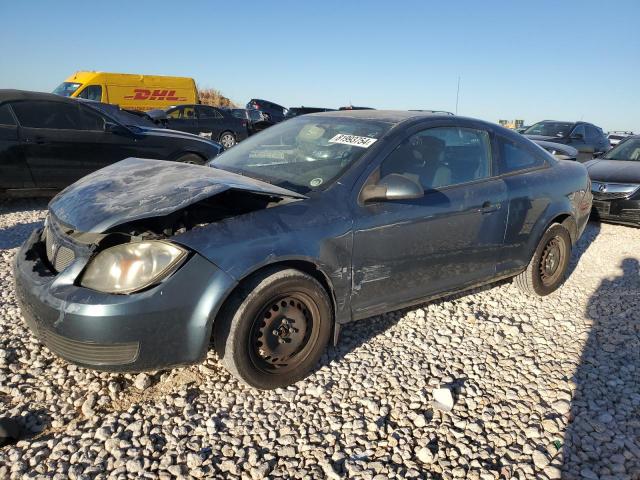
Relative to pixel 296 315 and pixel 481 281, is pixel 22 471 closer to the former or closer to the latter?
pixel 296 315

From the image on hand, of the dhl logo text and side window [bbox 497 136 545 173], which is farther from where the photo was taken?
the dhl logo text

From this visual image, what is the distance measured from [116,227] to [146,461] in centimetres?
107

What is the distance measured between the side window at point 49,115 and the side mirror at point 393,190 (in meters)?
4.98

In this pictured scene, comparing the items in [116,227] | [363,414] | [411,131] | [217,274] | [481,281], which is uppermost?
[411,131]

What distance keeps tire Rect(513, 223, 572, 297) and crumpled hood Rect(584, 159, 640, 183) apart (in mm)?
3339

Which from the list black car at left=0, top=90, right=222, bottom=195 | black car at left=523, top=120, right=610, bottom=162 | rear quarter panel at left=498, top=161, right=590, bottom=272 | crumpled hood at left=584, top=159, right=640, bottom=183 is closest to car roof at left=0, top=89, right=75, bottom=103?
black car at left=0, top=90, right=222, bottom=195

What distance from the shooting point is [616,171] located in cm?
709

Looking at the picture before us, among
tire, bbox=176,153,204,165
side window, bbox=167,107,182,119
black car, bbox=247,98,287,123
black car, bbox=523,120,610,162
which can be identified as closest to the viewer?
tire, bbox=176,153,204,165

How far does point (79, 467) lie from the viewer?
2016mm

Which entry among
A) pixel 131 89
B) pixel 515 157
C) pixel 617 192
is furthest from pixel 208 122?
pixel 515 157

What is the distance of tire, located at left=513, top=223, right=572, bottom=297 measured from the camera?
4039mm

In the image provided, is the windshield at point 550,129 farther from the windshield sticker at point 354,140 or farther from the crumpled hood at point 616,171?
the windshield sticker at point 354,140

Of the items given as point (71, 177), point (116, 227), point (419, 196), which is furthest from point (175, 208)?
point (71, 177)

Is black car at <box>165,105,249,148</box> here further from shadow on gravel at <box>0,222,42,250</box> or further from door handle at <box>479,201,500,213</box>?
door handle at <box>479,201,500,213</box>
